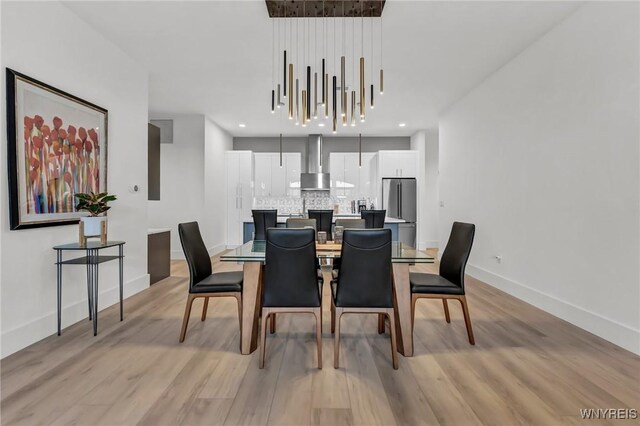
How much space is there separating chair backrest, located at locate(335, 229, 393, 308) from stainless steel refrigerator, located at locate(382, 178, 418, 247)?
5570mm

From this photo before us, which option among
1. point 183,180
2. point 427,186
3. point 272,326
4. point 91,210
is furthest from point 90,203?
point 427,186

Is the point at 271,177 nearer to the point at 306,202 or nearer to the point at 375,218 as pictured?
the point at 306,202

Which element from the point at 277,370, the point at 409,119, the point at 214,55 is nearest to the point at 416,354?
the point at 277,370

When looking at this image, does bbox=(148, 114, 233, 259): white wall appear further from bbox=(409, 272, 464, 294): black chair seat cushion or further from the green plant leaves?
bbox=(409, 272, 464, 294): black chair seat cushion

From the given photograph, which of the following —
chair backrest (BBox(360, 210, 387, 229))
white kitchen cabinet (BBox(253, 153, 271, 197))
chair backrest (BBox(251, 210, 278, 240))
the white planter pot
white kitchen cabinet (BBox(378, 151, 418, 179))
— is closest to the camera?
the white planter pot

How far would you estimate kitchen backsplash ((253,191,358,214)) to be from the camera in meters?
8.20

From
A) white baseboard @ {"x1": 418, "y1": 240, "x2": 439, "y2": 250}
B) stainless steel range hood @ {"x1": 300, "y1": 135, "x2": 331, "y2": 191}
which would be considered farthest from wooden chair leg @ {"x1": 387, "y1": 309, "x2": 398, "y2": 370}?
white baseboard @ {"x1": 418, "y1": 240, "x2": 439, "y2": 250}

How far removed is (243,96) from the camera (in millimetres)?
5410

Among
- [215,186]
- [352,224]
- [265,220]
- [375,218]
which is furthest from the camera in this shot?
[215,186]

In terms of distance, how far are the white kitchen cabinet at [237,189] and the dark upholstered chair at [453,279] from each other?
5.60 m

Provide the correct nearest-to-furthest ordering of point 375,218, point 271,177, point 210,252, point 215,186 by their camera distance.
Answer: point 375,218 < point 210,252 < point 215,186 < point 271,177

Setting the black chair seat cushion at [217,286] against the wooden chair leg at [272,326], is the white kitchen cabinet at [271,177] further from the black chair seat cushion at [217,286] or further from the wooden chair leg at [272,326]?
the black chair seat cushion at [217,286]

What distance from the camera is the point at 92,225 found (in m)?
2.91

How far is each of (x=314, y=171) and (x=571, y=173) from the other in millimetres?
5586
